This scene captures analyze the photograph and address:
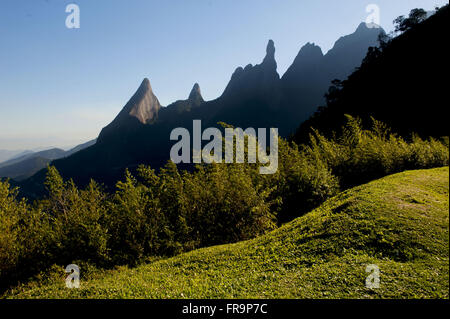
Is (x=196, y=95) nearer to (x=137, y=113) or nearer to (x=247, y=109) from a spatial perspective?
(x=137, y=113)

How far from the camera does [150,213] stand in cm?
855

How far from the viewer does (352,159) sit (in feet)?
42.7

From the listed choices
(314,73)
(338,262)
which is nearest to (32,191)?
(338,262)

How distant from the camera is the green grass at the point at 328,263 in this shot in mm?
3815

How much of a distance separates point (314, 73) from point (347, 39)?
88.5 ft

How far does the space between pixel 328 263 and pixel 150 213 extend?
642 centimetres

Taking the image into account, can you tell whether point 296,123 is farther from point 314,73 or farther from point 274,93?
point 314,73

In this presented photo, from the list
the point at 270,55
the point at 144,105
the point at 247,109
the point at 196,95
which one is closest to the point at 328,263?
the point at 247,109

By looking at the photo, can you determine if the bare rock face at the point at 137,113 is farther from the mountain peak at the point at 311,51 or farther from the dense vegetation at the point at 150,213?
the dense vegetation at the point at 150,213

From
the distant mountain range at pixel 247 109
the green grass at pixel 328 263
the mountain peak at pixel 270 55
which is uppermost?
the mountain peak at pixel 270 55

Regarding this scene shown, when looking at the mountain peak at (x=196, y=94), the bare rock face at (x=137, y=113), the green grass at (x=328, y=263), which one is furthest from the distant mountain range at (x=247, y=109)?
the green grass at (x=328, y=263)

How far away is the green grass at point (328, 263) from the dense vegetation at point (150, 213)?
3.38 ft

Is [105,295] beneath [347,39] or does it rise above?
beneath
